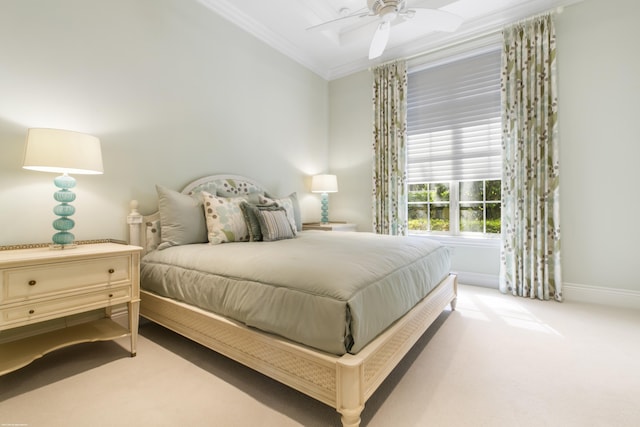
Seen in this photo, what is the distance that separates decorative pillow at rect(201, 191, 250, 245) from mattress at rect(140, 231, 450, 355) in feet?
1.06

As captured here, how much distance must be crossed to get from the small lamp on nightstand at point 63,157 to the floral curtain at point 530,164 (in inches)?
147

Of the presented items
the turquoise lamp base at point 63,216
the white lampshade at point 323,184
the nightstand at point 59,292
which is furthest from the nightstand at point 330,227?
the turquoise lamp base at point 63,216

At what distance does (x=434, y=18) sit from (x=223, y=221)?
2412 millimetres

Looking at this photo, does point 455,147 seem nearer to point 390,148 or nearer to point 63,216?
point 390,148

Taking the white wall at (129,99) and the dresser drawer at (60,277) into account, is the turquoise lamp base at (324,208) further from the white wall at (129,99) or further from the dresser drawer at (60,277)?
the dresser drawer at (60,277)

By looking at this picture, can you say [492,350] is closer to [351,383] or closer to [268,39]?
[351,383]

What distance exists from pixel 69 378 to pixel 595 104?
4.66 m

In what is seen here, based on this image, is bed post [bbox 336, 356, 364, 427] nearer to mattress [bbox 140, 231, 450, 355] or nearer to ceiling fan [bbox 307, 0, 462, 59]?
mattress [bbox 140, 231, 450, 355]

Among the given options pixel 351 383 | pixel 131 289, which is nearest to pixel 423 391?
pixel 351 383

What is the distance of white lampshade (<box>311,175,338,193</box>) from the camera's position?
4.12 m

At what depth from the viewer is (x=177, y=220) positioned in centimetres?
237

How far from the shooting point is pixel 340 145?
4617 mm

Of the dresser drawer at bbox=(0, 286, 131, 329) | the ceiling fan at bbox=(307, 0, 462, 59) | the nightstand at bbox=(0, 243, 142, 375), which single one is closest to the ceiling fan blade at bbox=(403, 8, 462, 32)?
the ceiling fan at bbox=(307, 0, 462, 59)

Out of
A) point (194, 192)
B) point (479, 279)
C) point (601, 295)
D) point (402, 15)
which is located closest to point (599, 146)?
point (601, 295)
